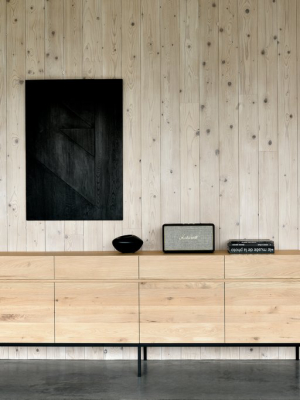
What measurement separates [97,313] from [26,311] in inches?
19.3

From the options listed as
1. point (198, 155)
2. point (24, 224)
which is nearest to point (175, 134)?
point (198, 155)

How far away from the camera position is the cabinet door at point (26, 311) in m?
3.41

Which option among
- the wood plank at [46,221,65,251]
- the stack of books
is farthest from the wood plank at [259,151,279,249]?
the wood plank at [46,221,65,251]

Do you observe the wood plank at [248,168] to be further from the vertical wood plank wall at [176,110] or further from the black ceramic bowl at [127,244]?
the black ceramic bowl at [127,244]

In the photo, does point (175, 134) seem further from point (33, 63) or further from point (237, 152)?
point (33, 63)

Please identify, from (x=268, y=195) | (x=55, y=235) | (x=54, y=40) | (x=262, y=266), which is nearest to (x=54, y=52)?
(x=54, y=40)

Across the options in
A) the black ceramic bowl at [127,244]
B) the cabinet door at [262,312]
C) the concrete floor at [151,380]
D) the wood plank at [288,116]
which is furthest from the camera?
the wood plank at [288,116]

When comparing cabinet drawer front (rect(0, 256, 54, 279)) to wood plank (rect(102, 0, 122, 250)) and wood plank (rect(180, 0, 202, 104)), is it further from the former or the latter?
wood plank (rect(180, 0, 202, 104))

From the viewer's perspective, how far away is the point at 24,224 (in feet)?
12.4

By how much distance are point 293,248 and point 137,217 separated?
1191 mm

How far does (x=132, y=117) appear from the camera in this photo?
375cm

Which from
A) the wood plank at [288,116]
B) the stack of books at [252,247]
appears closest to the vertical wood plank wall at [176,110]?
the wood plank at [288,116]

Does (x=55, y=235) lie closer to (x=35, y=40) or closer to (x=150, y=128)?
(x=150, y=128)

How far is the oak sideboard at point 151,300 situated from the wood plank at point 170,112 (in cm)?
50
